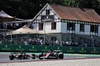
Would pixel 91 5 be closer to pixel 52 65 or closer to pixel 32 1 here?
pixel 32 1

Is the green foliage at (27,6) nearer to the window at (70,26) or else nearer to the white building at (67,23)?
the white building at (67,23)

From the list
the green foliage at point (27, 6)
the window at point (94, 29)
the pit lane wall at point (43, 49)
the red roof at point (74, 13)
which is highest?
the green foliage at point (27, 6)

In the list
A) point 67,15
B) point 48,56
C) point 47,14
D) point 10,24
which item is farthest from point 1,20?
point 48,56

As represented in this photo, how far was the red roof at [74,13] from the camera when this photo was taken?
4396 centimetres

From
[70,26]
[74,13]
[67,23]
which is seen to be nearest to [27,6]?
[74,13]

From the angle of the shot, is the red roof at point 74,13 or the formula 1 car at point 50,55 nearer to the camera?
the formula 1 car at point 50,55

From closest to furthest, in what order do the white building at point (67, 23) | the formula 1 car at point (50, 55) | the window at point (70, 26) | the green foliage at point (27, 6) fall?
the formula 1 car at point (50, 55) < the white building at point (67, 23) < the window at point (70, 26) < the green foliage at point (27, 6)

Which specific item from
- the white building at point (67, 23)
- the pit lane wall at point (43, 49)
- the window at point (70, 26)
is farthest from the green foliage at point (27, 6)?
the pit lane wall at point (43, 49)

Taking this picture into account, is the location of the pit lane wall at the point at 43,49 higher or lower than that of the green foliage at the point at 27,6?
lower

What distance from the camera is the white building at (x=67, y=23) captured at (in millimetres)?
42625

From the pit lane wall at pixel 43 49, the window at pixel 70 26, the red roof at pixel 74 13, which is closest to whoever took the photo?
the pit lane wall at pixel 43 49

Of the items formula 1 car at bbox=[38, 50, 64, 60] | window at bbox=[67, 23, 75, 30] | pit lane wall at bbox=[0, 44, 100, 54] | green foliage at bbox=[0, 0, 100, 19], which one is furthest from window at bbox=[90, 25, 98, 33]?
formula 1 car at bbox=[38, 50, 64, 60]

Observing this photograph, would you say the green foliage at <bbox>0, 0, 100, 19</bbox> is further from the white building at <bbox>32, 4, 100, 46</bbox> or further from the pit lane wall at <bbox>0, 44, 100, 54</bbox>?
the pit lane wall at <bbox>0, 44, 100, 54</bbox>

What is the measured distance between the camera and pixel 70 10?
4675cm
